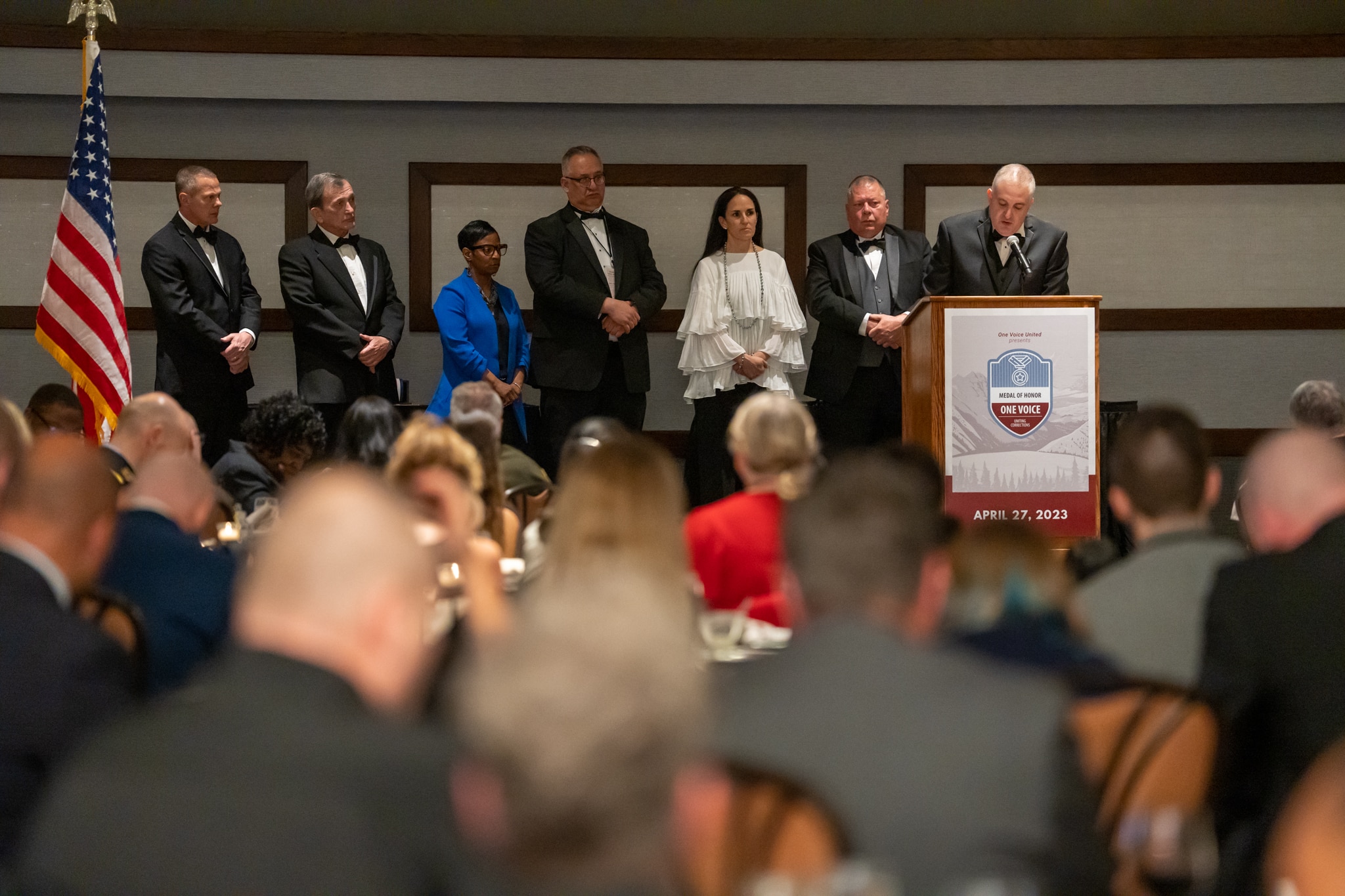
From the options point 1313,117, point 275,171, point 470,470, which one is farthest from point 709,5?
point 470,470

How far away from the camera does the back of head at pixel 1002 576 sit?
1.89 m

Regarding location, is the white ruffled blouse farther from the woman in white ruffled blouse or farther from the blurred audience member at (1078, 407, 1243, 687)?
the blurred audience member at (1078, 407, 1243, 687)

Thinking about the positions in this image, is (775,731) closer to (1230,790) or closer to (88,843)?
(88,843)

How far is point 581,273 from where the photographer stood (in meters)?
6.57

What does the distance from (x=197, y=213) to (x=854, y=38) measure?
3547 mm

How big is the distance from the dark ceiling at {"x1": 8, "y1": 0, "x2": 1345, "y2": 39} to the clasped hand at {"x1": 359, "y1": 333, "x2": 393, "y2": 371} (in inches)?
77.9

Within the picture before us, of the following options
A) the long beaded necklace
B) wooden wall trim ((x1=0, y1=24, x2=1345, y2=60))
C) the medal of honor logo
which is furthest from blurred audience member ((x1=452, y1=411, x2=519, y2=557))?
wooden wall trim ((x1=0, y1=24, x2=1345, y2=60))

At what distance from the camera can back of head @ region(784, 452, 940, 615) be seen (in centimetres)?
158

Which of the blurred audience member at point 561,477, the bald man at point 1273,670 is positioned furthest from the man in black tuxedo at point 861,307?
the bald man at point 1273,670

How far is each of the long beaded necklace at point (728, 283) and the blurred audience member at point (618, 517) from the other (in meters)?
4.07

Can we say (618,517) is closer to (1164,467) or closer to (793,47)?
(1164,467)

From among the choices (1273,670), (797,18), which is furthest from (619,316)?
(1273,670)

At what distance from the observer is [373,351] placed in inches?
249

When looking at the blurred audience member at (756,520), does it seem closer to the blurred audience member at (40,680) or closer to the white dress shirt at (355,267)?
the blurred audience member at (40,680)
